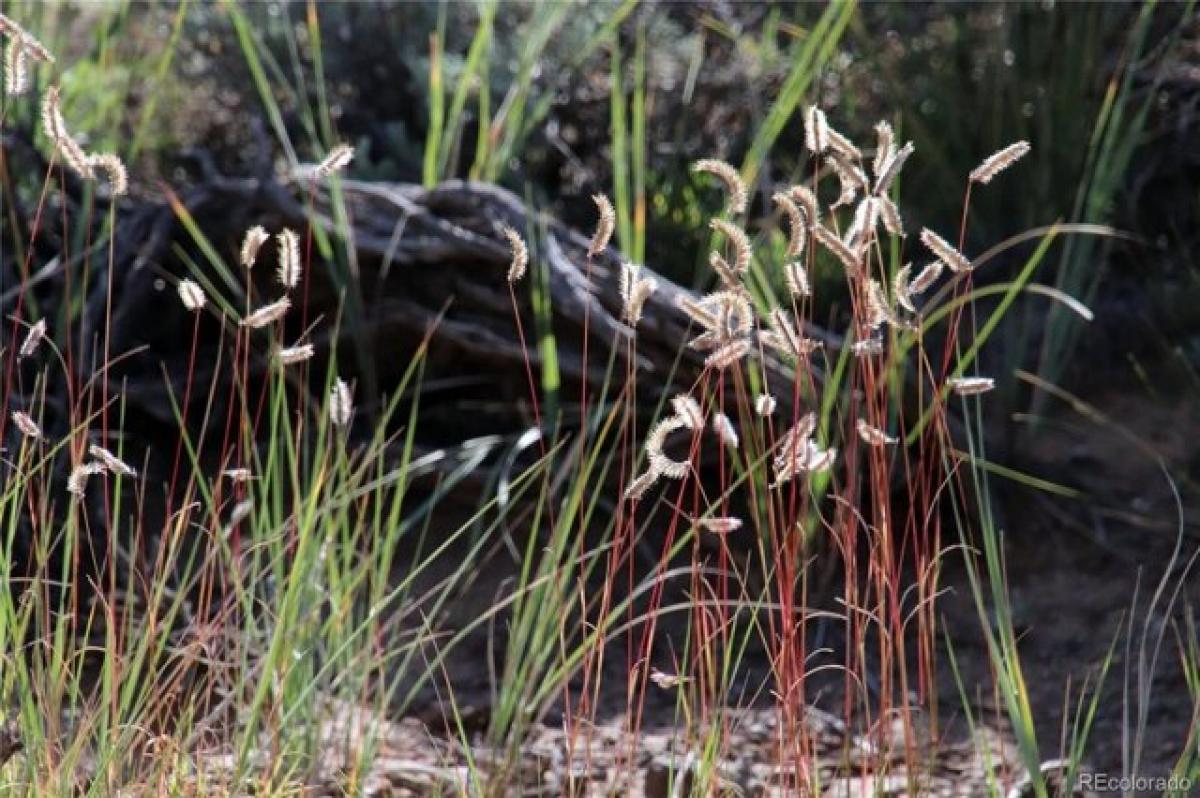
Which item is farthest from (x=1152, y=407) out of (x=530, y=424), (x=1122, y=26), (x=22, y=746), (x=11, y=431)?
(x=22, y=746)

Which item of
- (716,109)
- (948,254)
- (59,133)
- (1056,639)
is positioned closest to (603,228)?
(948,254)

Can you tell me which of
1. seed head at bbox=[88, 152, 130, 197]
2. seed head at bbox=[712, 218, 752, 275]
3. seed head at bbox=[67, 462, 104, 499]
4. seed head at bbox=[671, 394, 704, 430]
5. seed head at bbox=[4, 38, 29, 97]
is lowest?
seed head at bbox=[67, 462, 104, 499]

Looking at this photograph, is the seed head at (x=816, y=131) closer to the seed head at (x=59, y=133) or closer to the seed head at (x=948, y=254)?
the seed head at (x=948, y=254)

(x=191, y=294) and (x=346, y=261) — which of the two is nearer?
(x=191, y=294)

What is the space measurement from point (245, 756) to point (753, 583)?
1290 mm

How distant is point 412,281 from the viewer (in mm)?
3297

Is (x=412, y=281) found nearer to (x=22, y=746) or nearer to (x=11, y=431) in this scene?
(x=11, y=431)

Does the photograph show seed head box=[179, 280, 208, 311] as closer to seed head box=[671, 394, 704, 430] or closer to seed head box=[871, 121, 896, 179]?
seed head box=[671, 394, 704, 430]

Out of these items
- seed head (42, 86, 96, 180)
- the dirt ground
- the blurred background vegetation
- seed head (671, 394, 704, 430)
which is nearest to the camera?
seed head (671, 394, 704, 430)

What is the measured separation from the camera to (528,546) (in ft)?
8.48


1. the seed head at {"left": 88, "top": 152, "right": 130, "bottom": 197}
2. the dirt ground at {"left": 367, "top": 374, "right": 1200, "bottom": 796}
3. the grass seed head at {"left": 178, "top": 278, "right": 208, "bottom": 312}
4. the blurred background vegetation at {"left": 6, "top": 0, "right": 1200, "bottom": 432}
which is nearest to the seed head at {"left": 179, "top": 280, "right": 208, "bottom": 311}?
the grass seed head at {"left": 178, "top": 278, "right": 208, "bottom": 312}

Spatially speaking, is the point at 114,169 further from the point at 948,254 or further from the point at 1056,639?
the point at 1056,639

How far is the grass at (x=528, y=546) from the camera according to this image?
72.8 inches

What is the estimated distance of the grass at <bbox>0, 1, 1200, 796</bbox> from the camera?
185 centimetres
